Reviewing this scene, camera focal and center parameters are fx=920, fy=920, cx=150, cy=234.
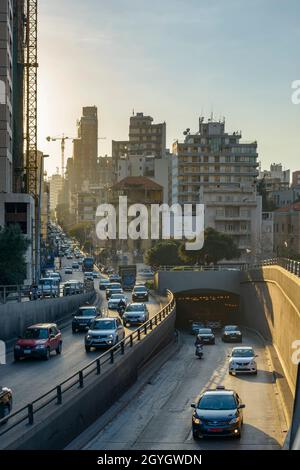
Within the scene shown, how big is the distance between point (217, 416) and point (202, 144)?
140m

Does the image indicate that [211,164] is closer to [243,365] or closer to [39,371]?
[243,365]

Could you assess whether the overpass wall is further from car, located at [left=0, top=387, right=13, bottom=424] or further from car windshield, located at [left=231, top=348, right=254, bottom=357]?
car, located at [left=0, top=387, right=13, bottom=424]

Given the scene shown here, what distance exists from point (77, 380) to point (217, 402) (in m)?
4.39

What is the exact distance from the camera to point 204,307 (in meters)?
102

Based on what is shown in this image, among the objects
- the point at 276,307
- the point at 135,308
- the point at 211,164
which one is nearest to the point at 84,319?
the point at 135,308

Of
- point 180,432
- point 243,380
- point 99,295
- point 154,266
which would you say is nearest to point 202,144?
point 154,266

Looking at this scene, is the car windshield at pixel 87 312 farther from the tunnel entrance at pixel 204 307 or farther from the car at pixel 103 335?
the tunnel entrance at pixel 204 307

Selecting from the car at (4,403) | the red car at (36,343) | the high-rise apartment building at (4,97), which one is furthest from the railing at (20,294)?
the high-rise apartment building at (4,97)

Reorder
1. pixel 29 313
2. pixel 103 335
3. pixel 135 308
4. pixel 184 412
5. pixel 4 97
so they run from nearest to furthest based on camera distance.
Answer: pixel 184 412, pixel 103 335, pixel 29 313, pixel 135 308, pixel 4 97

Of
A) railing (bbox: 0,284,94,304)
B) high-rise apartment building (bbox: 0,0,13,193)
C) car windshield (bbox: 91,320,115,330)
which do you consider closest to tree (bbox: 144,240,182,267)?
high-rise apartment building (bbox: 0,0,13,193)

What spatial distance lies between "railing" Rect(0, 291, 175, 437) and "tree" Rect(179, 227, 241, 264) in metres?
57.8

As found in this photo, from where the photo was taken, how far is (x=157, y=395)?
3903 centimetres

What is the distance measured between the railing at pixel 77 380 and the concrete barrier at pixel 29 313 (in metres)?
6.86

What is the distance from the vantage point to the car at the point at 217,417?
1082 inches
